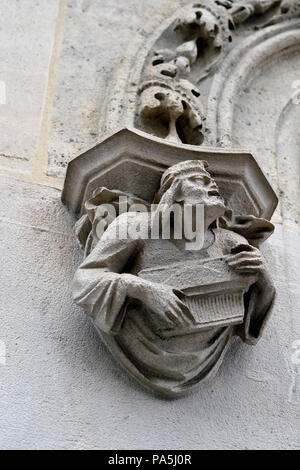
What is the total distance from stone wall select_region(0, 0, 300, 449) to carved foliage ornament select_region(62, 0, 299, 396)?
0.08 meters

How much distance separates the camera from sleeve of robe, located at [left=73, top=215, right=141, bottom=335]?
1.98m

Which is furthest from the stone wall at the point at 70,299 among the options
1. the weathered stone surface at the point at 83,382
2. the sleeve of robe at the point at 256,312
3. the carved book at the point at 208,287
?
the carved book at the point at 208,287

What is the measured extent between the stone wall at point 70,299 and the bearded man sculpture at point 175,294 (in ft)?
0.31

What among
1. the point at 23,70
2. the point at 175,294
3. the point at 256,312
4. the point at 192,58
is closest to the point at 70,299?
the point at 175,294

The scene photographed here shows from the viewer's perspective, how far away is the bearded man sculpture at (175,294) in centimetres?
199

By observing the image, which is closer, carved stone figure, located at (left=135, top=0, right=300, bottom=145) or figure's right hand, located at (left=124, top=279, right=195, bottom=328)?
figure's right hand, located at (left=124, top=279, right=195, bottom=328)

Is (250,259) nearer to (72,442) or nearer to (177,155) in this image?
(177,155)

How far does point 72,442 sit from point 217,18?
5.81 ft

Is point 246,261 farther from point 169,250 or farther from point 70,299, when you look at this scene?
point 70,299

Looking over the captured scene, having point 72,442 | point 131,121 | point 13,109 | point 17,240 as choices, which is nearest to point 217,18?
point 131,121

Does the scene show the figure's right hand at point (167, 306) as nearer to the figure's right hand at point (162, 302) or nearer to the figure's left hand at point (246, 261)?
the figure's right hand at point (162, 302)

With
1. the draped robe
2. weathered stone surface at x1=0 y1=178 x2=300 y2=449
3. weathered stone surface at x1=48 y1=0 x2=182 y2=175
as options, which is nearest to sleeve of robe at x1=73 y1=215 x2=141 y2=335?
the draped robe

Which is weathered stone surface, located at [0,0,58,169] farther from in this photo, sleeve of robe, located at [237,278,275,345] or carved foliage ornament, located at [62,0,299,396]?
sleeve of robe, located at [237,278,275,345]

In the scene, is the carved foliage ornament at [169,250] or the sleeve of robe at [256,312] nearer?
the carved foliage ornament at [169,250]
